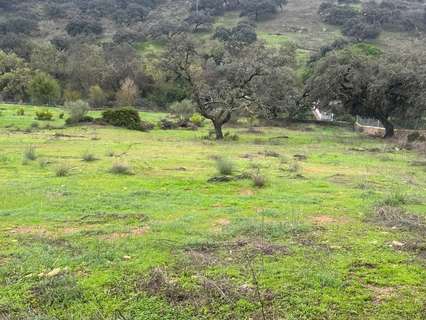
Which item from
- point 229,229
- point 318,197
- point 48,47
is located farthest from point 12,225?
point 48,47

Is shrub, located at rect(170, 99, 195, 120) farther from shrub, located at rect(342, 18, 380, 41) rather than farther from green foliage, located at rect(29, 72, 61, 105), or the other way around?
shrub, located at rect(342, 18, 380, 41)

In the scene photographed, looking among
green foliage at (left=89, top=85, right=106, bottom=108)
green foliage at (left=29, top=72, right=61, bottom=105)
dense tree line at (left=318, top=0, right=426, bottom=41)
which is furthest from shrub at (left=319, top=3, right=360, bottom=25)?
green foliage at (left=29, top=72, right=61, bottom=105)

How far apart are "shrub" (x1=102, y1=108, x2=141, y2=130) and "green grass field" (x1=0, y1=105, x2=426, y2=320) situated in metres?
20.4

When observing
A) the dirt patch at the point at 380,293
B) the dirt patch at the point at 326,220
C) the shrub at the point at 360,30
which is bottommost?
the dirt patch at the point at 326,220

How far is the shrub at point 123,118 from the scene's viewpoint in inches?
1517

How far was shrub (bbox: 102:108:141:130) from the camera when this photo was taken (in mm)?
38531

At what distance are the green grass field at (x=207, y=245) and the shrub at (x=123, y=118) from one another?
20357mm

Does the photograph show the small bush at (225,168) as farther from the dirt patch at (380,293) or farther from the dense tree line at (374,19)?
the dense tree line at (374,19)

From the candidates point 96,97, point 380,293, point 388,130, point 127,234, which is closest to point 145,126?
point 388,130

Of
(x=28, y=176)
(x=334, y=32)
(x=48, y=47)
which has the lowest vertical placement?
(x=28, y=176)

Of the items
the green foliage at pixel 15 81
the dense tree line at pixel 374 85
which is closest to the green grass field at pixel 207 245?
the dense tree line at pixel 374 85

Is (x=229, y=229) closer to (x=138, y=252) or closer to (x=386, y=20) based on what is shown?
(x=138, y=252)

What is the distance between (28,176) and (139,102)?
4725 centimetres

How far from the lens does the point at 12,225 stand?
9883 mm
